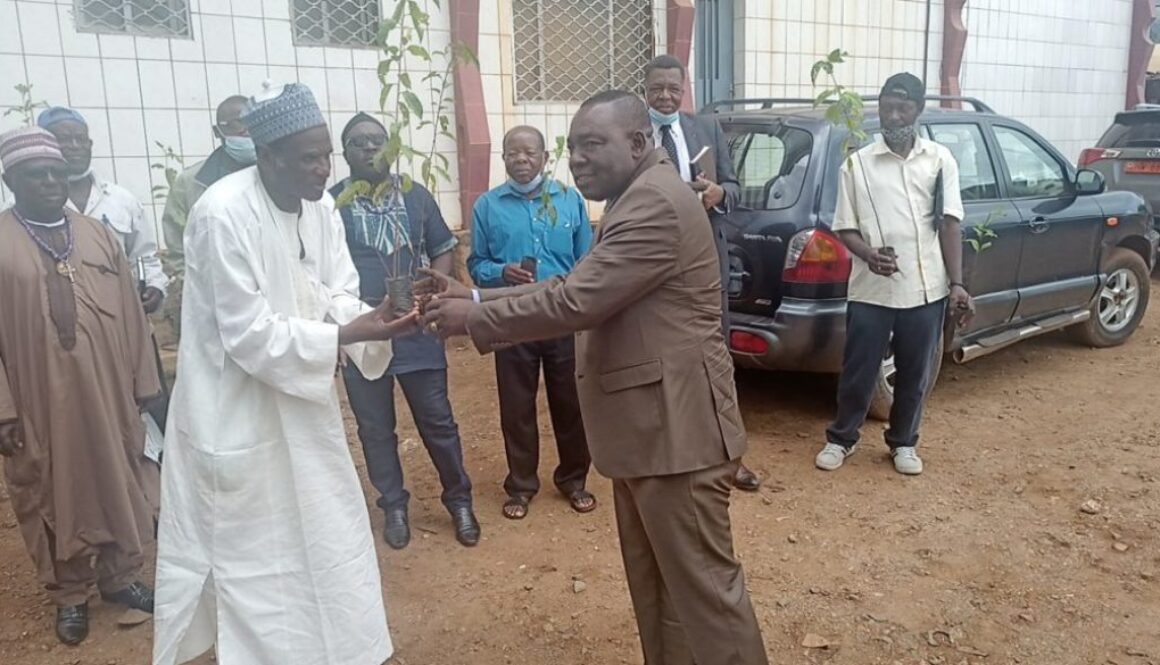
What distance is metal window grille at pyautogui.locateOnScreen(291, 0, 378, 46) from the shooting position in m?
6.23

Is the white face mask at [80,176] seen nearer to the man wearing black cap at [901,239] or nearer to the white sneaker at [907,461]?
the man wearing black cap at [901,239]

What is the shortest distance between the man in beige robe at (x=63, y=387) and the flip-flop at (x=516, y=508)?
1504mm

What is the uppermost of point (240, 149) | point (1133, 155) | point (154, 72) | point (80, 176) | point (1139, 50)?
point (1139, 50)

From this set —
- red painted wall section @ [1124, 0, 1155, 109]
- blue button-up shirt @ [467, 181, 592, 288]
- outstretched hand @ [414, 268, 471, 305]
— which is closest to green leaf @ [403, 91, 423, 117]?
outstretched hand @ [414, 268, 471, 305]

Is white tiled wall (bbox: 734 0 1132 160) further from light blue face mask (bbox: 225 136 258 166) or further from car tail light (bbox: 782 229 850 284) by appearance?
light blue face mask (bbox: 225 136 258 166)

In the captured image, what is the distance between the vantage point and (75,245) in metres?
3.22

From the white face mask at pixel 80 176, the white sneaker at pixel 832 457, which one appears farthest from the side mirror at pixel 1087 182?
the white face mask at pixel 80 176

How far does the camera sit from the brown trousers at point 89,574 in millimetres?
3244

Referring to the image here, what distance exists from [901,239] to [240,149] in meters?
3.12

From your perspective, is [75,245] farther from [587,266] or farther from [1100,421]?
[1100,421]

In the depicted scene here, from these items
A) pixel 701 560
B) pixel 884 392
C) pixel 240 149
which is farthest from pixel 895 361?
pixel 240 149

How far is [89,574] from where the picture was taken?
129 inches

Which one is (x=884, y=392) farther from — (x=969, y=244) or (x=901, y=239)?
(x=901, y=239)

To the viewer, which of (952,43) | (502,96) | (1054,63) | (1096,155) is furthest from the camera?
(1054,63)
